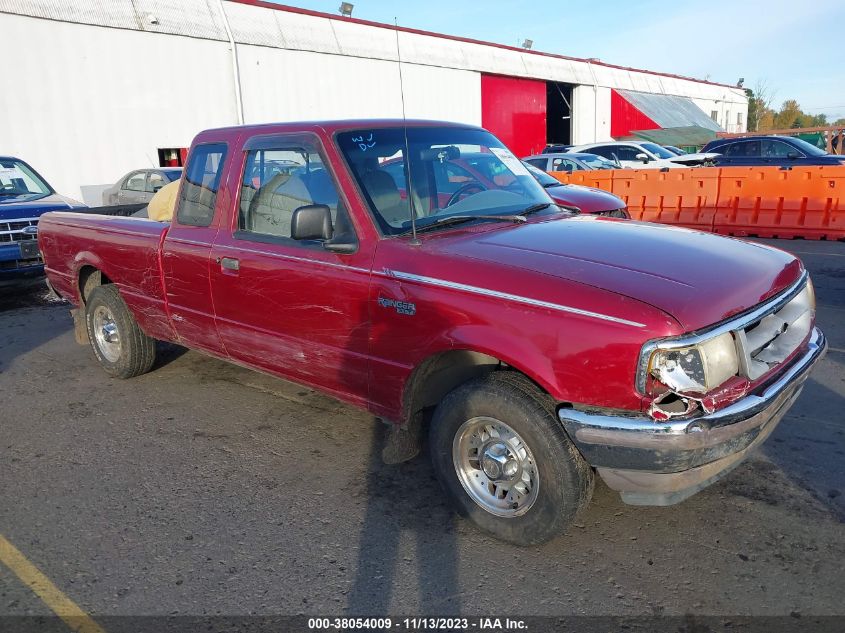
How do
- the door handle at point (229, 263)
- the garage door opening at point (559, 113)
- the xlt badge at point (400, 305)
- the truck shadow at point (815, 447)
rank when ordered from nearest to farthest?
the xlt badge at point (400, 305) → the truck shadow at point (815, 447) → the door handle at point (229, 263) → the garage door opening at point (559, 113)

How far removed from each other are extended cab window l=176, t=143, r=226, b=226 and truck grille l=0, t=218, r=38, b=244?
226 inches

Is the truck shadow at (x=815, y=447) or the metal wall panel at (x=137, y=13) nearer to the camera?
the truck shadow at (x=815, y=447)

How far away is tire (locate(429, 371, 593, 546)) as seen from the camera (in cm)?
288

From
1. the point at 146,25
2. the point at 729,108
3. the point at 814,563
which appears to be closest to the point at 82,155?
the point at 146,25

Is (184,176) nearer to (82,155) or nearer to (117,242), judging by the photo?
(117,242)

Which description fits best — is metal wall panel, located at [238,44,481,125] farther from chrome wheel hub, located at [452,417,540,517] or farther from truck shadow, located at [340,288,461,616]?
chrome wheel hub, located at [452,417,540,517]

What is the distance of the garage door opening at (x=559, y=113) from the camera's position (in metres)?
35.3

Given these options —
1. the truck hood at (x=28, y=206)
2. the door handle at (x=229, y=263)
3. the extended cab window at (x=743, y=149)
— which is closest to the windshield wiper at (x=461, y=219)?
the door handle at (x=229, y=263)

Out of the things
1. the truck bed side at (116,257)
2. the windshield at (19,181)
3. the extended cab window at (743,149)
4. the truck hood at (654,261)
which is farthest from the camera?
the extended cab window at (743,149)

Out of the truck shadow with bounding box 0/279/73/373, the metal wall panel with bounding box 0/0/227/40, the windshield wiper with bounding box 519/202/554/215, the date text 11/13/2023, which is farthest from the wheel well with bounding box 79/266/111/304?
the metal wall panel with bounding box 0/0/227/40

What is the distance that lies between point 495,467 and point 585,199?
616 centimetres

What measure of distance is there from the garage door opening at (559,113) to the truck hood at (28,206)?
28.6 m

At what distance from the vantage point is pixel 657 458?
8.64 ft

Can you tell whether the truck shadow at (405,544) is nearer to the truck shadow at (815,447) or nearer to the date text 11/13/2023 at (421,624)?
the date text 11/13/2023 at (421,624)
